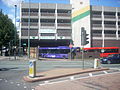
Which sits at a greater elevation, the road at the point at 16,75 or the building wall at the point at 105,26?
the building wall at the point at 105,26

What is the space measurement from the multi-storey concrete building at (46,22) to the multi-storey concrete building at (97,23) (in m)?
2.47

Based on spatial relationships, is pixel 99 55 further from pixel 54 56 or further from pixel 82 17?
pixel 82 17

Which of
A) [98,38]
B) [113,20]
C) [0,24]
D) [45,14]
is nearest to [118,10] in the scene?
[113,20]

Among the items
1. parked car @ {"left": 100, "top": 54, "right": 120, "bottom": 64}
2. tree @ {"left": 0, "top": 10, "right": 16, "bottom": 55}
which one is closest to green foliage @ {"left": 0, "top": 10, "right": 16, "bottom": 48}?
tree @ {"left": 0, "top": 10, "right": 16, "bottom": 55}

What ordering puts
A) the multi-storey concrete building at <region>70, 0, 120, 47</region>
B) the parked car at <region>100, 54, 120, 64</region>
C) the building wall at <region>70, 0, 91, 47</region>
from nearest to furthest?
the parked car at <region>100, 54, 120, 64</region> → the multi-storey concrete building at <region>70, 0, 120, 47</region> → the building wall at <region>70, 0, 91, 47</region>

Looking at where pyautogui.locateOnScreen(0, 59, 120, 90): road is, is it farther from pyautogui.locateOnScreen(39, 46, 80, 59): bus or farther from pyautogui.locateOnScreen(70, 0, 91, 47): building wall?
pyautogui.locateOnScreen(70, 0, 91, 47): building wall

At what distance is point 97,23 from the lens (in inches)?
2324

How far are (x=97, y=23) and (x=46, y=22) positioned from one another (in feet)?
52.9

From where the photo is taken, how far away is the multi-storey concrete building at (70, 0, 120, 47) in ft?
187

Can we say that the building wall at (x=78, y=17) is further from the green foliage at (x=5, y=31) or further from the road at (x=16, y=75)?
the road at (x=16, y=75)

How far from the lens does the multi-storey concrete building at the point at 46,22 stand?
57.7m

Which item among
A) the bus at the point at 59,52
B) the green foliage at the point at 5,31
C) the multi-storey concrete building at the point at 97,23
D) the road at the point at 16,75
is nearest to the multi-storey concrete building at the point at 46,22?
the multi-storey concrete building at the point at 97,23

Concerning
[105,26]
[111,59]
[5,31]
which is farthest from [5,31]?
[111,59]

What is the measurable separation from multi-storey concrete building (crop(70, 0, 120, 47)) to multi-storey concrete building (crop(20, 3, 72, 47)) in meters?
2.47
